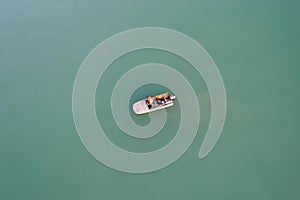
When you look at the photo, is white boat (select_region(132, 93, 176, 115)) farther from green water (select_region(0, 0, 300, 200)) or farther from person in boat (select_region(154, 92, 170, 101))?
green water (select_region(0, 0, 300, 200))

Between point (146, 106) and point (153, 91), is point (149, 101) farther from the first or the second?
point (153, 91)

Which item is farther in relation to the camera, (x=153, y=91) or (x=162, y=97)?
(x=153, y=91)

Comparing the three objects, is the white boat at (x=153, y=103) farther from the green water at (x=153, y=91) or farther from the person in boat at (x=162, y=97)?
the green water at (x=153, y=91)

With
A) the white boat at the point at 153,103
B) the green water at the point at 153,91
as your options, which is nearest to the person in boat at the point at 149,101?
the white boat at the point at 153,103

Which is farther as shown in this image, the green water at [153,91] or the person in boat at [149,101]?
the person in boat at [149,101]

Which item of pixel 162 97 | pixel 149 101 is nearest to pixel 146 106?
pixel 149 101

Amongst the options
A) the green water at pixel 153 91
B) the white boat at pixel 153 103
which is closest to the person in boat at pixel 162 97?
the white boat at pixel 153 103
